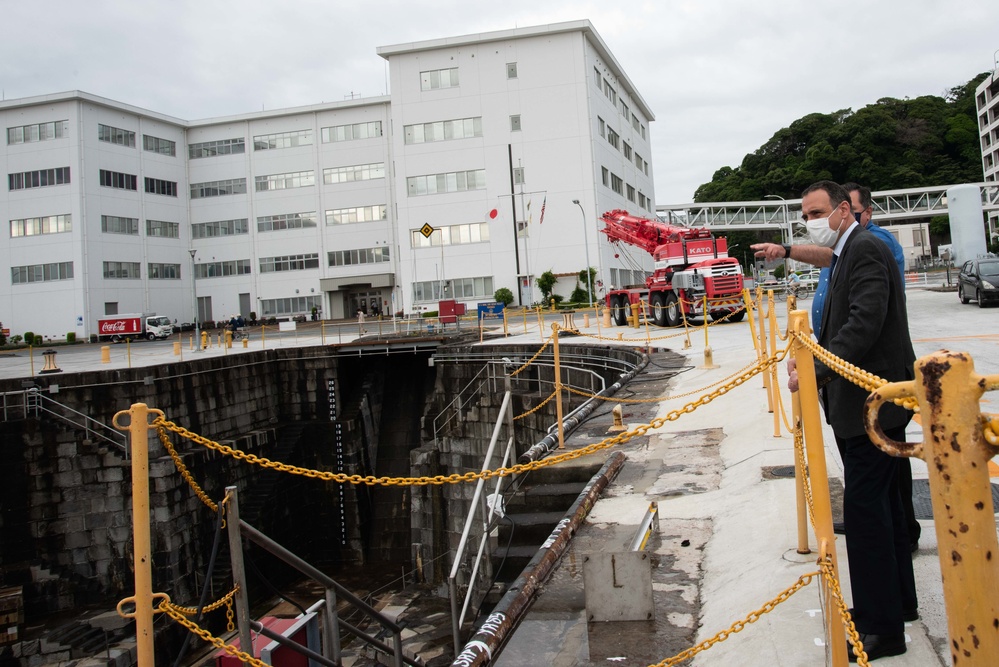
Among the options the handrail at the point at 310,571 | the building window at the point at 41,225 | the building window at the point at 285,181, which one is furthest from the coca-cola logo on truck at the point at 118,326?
the handrail at the point at 310,571

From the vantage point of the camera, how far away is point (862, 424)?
2975 millimetres

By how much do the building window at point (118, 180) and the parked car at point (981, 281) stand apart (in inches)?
1910

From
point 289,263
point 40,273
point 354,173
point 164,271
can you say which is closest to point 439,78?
point 354,173

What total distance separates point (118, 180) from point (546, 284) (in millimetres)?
29717

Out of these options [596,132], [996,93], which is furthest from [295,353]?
[996,93]

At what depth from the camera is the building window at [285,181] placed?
5203 cm

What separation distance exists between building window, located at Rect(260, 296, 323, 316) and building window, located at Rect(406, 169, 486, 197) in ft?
38.3

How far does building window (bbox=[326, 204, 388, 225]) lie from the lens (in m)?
51.3

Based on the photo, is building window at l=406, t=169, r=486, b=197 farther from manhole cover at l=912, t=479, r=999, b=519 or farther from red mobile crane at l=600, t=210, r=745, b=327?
manhole cover at l=912, t=479, r=999, b=519

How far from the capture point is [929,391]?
1.55 m

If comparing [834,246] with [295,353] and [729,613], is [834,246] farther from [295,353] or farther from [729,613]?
[295,353]

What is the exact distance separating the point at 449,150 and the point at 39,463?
1339 inches

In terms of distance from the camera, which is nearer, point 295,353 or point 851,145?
point 295,353

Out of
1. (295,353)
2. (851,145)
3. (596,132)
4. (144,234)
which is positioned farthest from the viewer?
(851,145)
